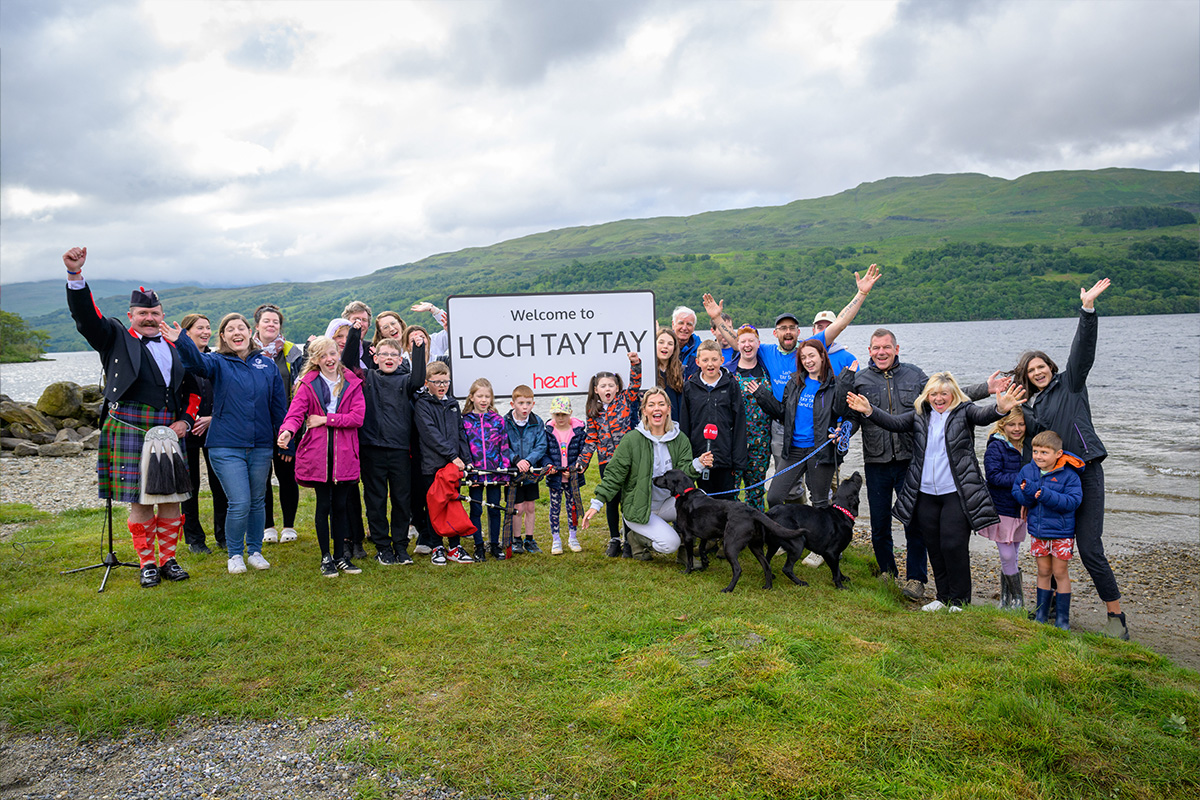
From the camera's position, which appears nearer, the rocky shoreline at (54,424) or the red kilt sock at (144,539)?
the red kilt sock at (144,539)

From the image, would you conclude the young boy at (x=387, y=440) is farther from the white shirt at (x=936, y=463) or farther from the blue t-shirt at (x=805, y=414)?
the white shirt at (x=936, y=463)

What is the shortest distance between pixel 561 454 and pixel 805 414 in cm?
291

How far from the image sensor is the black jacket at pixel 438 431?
24.8ft

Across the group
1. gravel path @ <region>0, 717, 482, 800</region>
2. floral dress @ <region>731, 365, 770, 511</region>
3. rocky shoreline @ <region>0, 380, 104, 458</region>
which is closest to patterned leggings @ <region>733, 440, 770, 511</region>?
floral dress @ <region>731, 365, 770, 511</region>

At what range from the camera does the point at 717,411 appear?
7.85m

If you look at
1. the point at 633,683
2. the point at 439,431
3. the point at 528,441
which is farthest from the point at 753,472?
the point at 633,683

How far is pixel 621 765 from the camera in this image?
12.4 ft

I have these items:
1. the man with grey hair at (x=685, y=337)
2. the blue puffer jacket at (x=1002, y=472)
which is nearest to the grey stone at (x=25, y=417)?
the man with grey hair at (x=685, y=337)

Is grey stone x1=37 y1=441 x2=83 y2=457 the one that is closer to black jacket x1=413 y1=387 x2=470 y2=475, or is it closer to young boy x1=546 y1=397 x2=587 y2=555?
black jacket x1=413 y1=387 x2=470 y2=475

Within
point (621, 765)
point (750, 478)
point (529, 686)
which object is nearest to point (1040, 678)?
point (621, 765)

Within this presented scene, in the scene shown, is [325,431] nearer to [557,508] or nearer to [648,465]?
[557,508]

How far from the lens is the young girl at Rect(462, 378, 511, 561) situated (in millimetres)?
7734

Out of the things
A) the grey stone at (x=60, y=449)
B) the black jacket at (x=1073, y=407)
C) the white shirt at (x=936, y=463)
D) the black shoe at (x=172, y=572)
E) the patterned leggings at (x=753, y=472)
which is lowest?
the grey stone at (x=60, y=449)

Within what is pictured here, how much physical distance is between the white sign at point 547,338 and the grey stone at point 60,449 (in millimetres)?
18434
